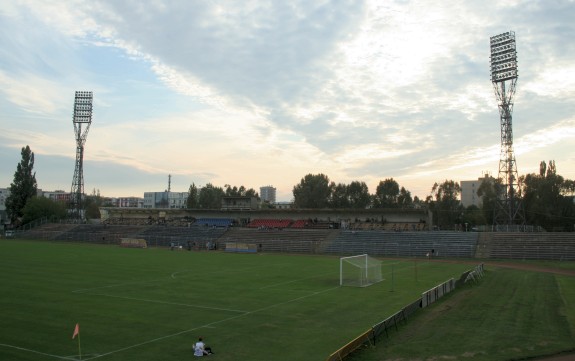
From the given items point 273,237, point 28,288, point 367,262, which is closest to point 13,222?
point 273,237

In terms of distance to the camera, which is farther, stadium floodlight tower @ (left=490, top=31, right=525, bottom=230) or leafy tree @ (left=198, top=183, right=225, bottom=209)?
leafy tree @ (left=198, top=183, right=225, bottom=209)

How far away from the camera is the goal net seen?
1216 inches

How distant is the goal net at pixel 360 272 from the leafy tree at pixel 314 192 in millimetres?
89413

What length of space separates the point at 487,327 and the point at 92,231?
273ft

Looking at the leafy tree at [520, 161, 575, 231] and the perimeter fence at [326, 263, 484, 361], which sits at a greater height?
the leafy tree at [520, 161, 575, 231]

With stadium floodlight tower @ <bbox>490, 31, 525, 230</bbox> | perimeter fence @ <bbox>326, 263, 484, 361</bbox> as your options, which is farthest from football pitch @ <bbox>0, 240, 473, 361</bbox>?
stadium floodlight tower @ <bbox>490, 31, 525, 230</bbox>

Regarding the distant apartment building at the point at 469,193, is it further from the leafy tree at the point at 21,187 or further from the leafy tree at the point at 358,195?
the leafy tree at the point at 21,187

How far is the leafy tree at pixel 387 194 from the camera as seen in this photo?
404 feet

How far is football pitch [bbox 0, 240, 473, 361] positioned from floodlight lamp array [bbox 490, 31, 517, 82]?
128ft

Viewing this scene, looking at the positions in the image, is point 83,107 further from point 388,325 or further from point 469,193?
point 469,193

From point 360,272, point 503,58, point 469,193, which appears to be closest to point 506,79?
point 503,58

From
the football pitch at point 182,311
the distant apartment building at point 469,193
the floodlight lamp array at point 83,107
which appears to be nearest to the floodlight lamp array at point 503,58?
the football pitch at point 182,311

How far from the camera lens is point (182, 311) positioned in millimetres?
20969

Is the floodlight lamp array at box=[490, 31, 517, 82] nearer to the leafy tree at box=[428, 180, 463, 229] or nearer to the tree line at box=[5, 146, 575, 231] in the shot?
the tree line at box=[5, 146, 575, 231]
